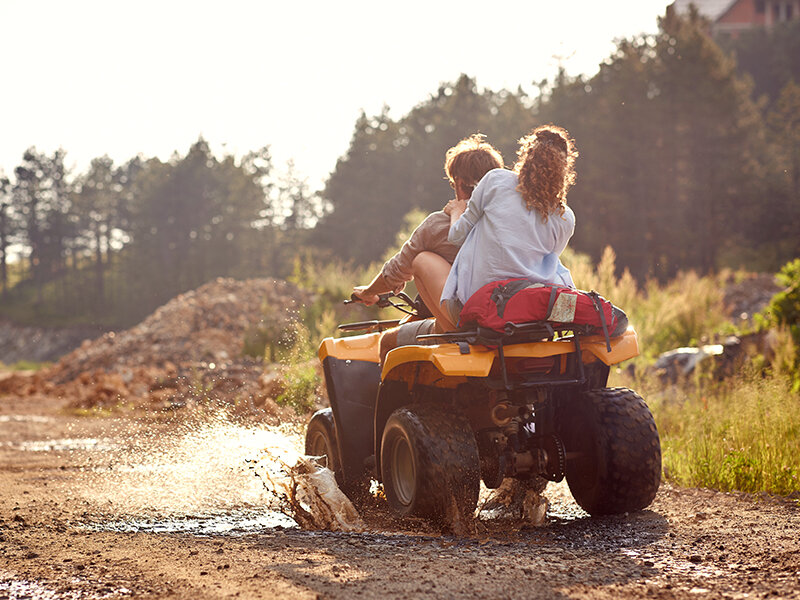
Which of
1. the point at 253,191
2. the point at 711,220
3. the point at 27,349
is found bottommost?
the point at 27,349

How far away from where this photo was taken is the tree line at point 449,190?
38.1 m

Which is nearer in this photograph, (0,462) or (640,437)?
(640,437)

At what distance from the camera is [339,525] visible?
16.9 feet

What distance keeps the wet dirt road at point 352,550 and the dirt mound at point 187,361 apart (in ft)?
13.2

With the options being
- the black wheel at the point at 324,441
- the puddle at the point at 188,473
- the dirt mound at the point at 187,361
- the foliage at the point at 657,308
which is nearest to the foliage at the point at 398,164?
the dirt mound at the point at 187,361

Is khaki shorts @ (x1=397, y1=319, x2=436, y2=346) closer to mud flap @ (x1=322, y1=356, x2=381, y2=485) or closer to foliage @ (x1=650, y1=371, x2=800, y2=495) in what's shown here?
mud flap @ (x1=322, y1=356, x2=381, y2=485)

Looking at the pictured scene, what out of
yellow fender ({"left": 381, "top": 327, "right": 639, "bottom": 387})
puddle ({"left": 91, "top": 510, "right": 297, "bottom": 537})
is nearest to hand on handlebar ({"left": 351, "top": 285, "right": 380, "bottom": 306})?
yellow fender ({"left": 381, "top": 327, "right": 639, "bottom": 387})

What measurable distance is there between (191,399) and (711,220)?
2979 centimetres

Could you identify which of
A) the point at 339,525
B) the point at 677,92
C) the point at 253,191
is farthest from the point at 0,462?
the point at 253,191

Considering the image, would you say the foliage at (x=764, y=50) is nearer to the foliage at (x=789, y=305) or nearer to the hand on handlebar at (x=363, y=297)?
the foliage at (x=789, y=305)

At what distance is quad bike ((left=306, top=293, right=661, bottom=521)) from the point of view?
439 centimetres

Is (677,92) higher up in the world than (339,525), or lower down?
higher up

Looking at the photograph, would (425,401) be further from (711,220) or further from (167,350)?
(711,220)

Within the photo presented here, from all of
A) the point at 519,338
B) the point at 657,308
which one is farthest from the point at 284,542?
the point at 657,308
